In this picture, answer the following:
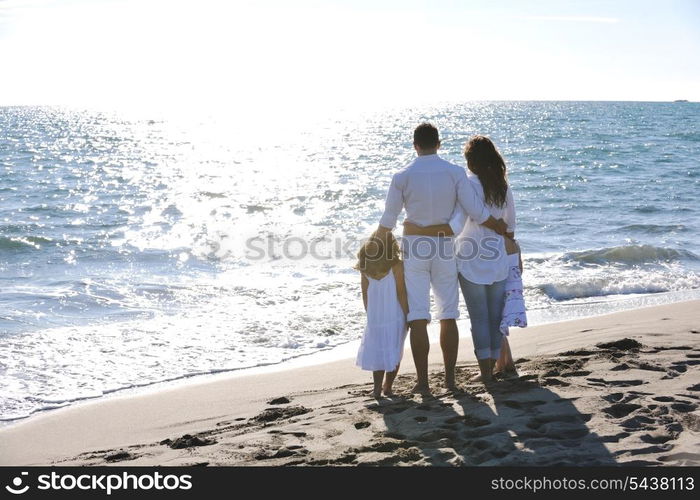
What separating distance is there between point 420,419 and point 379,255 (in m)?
1.24

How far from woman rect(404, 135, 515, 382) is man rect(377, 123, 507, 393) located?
0.06 meters

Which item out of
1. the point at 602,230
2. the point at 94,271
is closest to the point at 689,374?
the point at 94,271

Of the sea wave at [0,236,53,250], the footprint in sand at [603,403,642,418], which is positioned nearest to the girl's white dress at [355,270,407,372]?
the footprint in sand at [603,403,642,418]

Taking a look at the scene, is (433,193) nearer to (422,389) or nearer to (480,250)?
(480,250)

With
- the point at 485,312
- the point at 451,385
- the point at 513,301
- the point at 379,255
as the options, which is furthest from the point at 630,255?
the point at 379,255

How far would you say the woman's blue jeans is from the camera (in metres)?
5.57

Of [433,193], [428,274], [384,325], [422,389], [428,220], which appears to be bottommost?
[422,389]

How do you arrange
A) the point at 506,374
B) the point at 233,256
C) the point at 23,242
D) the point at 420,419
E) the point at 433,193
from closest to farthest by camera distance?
the point at 420,419 < the point at 433,193 < the point at 506,374 < the point at 233,256 < the point at 23,242

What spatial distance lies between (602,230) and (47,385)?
40.8 feet

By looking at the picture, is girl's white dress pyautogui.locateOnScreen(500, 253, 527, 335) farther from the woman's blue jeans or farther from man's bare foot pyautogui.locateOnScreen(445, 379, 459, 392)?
man's bare foot pyautogui.locateOnScreen(445, 379, 459, 392)

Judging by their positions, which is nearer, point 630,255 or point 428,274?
point 428,274

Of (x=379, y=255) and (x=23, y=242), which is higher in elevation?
(x=379, y=255)

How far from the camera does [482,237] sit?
5488mm

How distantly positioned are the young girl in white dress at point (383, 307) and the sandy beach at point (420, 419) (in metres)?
0.25
